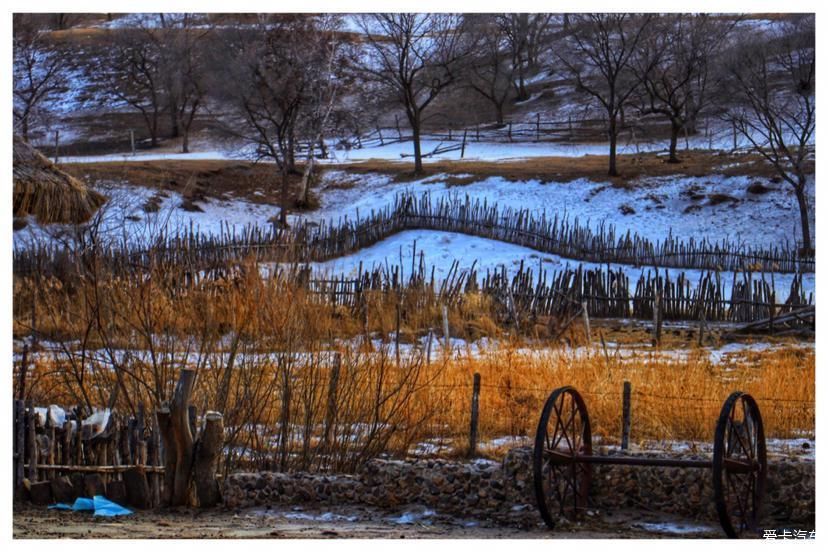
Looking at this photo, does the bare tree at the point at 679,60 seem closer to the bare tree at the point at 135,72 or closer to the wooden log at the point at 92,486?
the bare tree at the point at 135,72

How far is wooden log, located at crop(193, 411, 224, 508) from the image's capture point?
261 inches

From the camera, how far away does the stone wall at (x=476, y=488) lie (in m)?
6.87

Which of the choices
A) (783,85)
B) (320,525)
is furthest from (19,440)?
(783,85)

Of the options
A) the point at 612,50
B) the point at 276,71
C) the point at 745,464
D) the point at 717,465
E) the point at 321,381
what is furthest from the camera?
the point at 612,50

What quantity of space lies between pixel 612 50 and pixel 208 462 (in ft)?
74.9

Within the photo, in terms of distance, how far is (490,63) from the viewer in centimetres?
3055

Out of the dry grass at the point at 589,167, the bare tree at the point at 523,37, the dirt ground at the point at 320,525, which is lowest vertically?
the dirt ground at the point at 320,525

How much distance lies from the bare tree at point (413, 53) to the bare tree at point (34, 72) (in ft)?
29.2

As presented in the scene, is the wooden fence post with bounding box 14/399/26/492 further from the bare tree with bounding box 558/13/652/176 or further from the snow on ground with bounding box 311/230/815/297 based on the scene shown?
the bare tree with bounding box 558/13/652/176

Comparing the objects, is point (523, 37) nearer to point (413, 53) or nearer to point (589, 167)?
point (413, 53)

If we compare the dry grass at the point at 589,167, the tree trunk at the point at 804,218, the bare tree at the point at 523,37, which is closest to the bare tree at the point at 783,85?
the tree trunk at the point at 804,218

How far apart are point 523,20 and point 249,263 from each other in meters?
22.2

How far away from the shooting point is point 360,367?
8102 millimetres

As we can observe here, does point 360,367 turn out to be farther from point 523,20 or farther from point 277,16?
point 523,20
